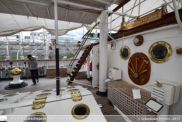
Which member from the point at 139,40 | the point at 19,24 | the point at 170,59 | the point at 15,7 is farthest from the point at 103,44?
the point at 19,24

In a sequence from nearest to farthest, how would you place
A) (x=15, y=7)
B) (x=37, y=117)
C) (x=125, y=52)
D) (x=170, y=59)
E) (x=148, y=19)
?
(x=37, y=117), (x=170, y=59), (x=148, y=19), (x=15, y=7), (x=125, y=52)

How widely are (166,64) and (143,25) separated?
1.14 metres

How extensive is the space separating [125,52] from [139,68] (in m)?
0.80

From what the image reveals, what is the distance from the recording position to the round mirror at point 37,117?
1.11 m

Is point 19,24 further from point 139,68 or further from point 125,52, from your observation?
point 139,68

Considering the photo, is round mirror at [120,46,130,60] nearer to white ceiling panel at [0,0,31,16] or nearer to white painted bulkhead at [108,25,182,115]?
white painted bulkhead at [108,25,182,115]

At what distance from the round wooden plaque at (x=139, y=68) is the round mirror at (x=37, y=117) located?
8.19ft

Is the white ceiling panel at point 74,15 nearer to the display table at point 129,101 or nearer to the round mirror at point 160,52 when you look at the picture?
the round mirror at point 160,52

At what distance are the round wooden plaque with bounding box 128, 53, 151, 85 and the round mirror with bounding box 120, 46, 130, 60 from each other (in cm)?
22

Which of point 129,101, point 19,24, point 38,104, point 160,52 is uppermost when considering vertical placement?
point 19,24

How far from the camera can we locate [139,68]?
2.39 meters

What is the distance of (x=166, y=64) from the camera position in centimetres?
178

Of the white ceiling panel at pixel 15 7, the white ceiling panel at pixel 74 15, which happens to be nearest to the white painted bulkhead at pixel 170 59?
the white ceiling panel at pixel 74 15

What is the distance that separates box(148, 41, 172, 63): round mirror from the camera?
1734 millimetres
